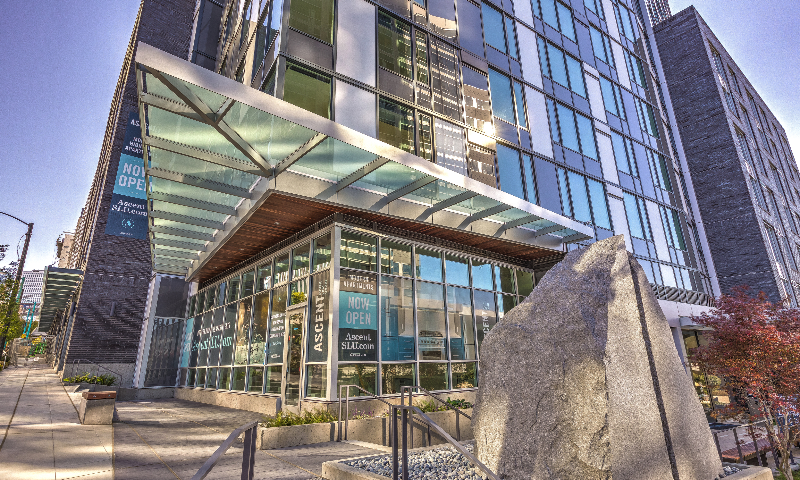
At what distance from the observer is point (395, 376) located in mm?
11773

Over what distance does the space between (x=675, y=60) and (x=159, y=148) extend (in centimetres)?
3738

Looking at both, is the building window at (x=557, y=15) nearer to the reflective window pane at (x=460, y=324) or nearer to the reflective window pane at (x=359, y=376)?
the reflective window pane at (x=460, y=324)

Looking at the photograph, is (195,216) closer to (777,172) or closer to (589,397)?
(589,397)

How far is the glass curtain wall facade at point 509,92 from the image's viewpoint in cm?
1334

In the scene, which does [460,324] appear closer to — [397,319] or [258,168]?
[397,319]

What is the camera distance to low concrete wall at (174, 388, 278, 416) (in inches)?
487

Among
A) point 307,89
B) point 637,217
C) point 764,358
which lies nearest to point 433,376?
point 764,358

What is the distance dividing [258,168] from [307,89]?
3998mm

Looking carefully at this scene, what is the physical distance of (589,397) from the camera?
14.6 feet

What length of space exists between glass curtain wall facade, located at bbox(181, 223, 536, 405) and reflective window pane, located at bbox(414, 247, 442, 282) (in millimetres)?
34

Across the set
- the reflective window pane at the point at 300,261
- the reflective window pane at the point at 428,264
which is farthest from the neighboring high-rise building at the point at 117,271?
the reflective window pane at the point at 428,264

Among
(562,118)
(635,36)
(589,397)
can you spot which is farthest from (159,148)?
(635,36)

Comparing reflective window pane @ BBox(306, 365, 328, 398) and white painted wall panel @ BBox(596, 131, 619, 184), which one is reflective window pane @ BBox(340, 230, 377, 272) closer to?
reflective window pane @ BBox(306, 365, 328, 398)

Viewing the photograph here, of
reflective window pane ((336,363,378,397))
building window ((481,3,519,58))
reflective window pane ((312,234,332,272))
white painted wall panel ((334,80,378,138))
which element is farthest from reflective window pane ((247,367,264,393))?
building window ((481,3,519,58))
